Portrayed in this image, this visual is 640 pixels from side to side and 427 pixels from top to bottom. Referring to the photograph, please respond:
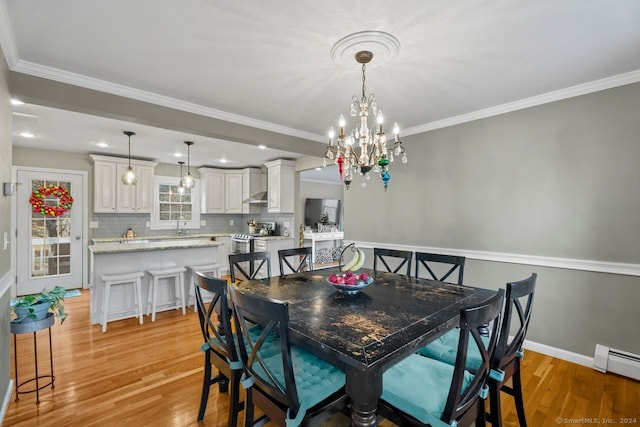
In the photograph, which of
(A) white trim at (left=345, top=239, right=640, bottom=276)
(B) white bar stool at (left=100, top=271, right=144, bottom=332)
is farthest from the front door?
(A) white trim at (left=345, top=239, right=640, bottom=276)

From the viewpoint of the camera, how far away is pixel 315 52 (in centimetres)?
210

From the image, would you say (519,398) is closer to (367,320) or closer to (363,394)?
(367,320)

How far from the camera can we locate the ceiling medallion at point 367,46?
189cm

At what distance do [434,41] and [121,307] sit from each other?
438 centimetres

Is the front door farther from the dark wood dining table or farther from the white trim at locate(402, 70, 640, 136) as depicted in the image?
the white trim at locate(402, 70, 640, 136)

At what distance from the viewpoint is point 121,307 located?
149 inches

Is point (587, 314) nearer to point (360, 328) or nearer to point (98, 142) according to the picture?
point (360, 328)

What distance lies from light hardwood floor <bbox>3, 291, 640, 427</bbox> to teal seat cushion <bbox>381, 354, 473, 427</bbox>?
0.69 m

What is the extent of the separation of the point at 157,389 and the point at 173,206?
488 cm

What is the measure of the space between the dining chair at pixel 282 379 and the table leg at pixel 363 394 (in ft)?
0.73

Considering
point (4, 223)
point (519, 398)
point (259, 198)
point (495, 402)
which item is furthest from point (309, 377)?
point (259, 198)

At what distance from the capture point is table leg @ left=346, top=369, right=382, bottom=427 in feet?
3.93

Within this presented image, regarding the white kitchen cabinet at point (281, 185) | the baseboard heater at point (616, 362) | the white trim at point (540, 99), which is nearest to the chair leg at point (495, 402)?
the baseboard heater at point (616, 362)

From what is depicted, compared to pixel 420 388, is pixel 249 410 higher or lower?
lower
